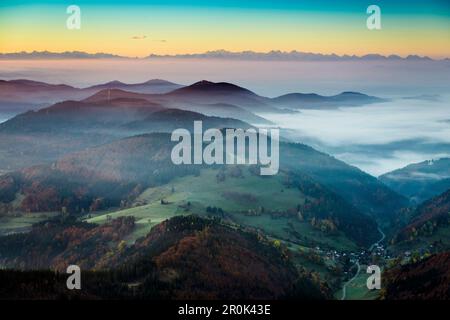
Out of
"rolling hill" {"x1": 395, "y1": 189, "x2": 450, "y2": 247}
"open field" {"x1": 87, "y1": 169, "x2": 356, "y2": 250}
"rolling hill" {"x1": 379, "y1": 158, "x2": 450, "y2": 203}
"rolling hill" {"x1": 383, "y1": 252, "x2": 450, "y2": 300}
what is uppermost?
"rolling hill" {"x1": 383, "y1": 252, "x2": 450, "y2": 300}

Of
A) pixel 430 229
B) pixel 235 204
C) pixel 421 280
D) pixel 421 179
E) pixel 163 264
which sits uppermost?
pixel 163 264

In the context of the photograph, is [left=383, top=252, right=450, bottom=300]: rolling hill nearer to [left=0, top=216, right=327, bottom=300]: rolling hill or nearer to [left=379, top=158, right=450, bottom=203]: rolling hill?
[left=0, top=216, right=327, bottom=300]: rolling hill

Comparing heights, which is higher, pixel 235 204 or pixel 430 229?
pixel 235 204

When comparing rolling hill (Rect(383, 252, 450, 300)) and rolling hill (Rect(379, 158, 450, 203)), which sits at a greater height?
rolling hill (Rect(383, 252, 450, 300))

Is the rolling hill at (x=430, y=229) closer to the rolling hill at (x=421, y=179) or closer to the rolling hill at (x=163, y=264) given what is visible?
the rolling hill at (x=163, y=264)

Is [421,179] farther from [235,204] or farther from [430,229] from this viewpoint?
[235,204]

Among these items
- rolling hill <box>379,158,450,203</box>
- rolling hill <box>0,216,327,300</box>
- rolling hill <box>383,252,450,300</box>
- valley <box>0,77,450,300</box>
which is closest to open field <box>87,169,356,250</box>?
valley <box>0,77,450,300</box>

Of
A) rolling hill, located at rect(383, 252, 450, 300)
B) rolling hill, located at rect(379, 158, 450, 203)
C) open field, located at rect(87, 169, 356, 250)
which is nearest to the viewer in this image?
rolling hill, located at rect(383, 252, 450, 300)

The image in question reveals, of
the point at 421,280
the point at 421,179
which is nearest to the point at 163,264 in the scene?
the point at 421,280

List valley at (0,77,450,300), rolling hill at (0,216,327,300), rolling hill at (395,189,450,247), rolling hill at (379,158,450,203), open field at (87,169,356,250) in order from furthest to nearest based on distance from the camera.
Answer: rolling hill at (379,158,450,203), open field at (87,169,356,250), rolling hill at (395,189,450,247), valley at (0,77,450,300), rolling hill at (0,216,327,300)

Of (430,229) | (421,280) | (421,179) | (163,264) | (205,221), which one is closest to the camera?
(421,280)
